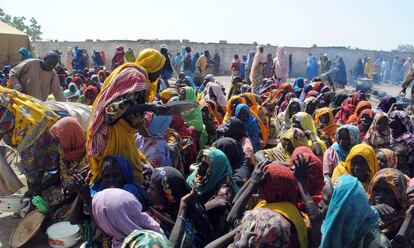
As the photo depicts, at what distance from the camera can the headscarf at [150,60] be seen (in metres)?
4.04

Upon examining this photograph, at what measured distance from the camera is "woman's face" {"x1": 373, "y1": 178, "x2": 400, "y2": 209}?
121 inches

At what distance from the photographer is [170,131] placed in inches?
220

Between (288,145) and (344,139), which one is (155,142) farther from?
(344,139)

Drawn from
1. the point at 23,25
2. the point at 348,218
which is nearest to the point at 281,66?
the point at 348,218

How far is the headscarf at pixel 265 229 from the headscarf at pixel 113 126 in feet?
5.04

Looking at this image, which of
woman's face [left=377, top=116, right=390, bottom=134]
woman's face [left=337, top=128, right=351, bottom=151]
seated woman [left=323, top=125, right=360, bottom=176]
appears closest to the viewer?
seated woman [left=323, top=125, right=360, bottom=176]

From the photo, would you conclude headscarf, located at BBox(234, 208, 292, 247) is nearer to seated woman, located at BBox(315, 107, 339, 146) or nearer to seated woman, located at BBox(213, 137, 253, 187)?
seated woman, located at BBox(213, 137, 253, 187)

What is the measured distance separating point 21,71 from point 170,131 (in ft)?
10.8

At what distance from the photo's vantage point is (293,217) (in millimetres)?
2668

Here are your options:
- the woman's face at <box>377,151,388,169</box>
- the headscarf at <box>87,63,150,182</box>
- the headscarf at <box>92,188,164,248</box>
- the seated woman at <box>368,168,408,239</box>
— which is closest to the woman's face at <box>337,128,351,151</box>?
the woman's face at <box>377,151,388,169</box>

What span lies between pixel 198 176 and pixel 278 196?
103 centimetres

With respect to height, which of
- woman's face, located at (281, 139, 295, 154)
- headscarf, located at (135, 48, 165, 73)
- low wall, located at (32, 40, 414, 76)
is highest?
headscarf, located at (135, 48, 165, 73)

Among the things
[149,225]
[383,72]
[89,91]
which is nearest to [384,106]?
[89,91]

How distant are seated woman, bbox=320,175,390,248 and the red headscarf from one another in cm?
35
